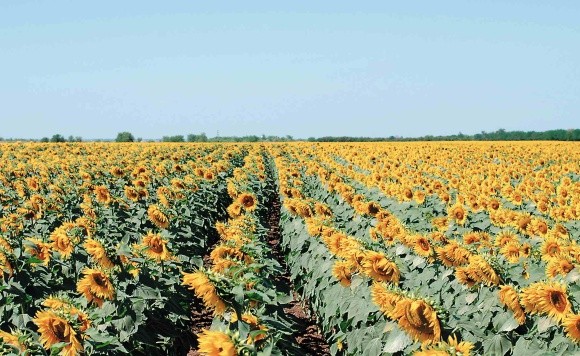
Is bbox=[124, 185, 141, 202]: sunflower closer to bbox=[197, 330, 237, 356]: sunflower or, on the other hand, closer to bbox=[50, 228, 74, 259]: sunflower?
bbox=[50, 228, 74, 259]: sunflower

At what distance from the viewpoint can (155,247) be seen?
5.86 metres

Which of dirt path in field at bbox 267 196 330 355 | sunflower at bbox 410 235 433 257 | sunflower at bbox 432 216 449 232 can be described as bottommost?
dirt path in field at bbox 267 196 330 355

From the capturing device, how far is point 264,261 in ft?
19.5

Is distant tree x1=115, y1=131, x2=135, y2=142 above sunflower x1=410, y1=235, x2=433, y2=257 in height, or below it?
above

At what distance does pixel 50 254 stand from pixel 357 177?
1043 cm

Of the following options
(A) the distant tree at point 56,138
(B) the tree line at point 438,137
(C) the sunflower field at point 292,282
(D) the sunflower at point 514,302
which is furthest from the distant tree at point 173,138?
(D) the sunflower at point 514,302

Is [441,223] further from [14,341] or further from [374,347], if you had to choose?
[14,341]

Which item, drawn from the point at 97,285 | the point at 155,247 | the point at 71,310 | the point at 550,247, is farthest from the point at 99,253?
the point at 550,247

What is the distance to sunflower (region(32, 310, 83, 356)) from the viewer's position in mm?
3674

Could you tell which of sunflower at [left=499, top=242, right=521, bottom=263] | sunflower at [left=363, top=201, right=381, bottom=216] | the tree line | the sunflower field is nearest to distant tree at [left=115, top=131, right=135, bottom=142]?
the tree line

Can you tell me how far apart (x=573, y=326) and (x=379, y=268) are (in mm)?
1466

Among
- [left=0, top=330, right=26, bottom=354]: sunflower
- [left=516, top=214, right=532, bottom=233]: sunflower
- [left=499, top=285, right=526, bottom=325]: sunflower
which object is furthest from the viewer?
[left=516, top=214, right=532, bottom=233]: sunflower

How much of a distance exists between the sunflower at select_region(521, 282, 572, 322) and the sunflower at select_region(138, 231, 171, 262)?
3306 mm

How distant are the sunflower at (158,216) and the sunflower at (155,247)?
1.84m
